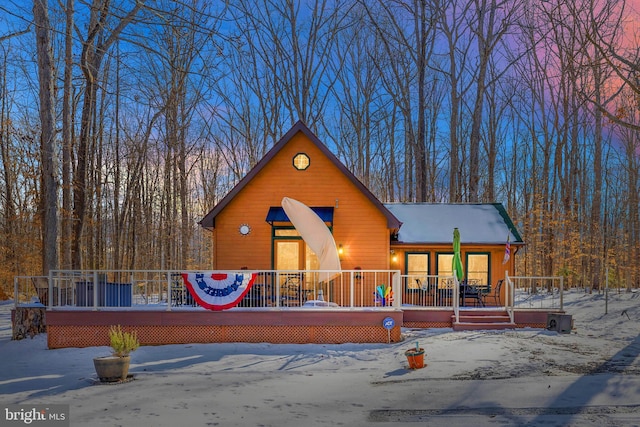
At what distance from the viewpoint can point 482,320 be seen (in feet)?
50.5

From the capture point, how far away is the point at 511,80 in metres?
36.2

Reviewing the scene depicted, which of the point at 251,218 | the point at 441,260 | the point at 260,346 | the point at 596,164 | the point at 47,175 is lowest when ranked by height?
the point at 260,346

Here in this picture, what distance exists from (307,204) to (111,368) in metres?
9.12

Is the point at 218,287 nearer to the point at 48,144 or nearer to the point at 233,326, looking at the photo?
the point at 233,326

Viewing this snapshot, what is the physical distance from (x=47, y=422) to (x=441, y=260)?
14029mm

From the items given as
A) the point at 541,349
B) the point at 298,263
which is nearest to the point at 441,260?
the point at 298,263

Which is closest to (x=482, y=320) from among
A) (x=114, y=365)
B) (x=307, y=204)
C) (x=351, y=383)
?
(x=307, y=204)

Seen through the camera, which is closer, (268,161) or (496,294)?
(268,161)

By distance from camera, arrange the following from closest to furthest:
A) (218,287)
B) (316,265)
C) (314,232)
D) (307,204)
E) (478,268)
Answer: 1. (218,287)
2. (314,232)
3. (316,265)
4. (307,204)
5. (478,268)

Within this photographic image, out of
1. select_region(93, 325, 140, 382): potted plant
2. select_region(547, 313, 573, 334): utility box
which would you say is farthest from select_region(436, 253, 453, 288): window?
select_region(93, 325, 140, 382): potted plant

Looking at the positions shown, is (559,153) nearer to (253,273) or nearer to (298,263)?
(298,263)

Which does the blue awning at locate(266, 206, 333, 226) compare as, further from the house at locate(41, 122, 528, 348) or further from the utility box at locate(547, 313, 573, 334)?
the utility box at locate(547, 313, 573, 334)

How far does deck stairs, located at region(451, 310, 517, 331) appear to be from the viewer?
14938 mm

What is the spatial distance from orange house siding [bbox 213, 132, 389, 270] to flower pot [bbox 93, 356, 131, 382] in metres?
7.69
